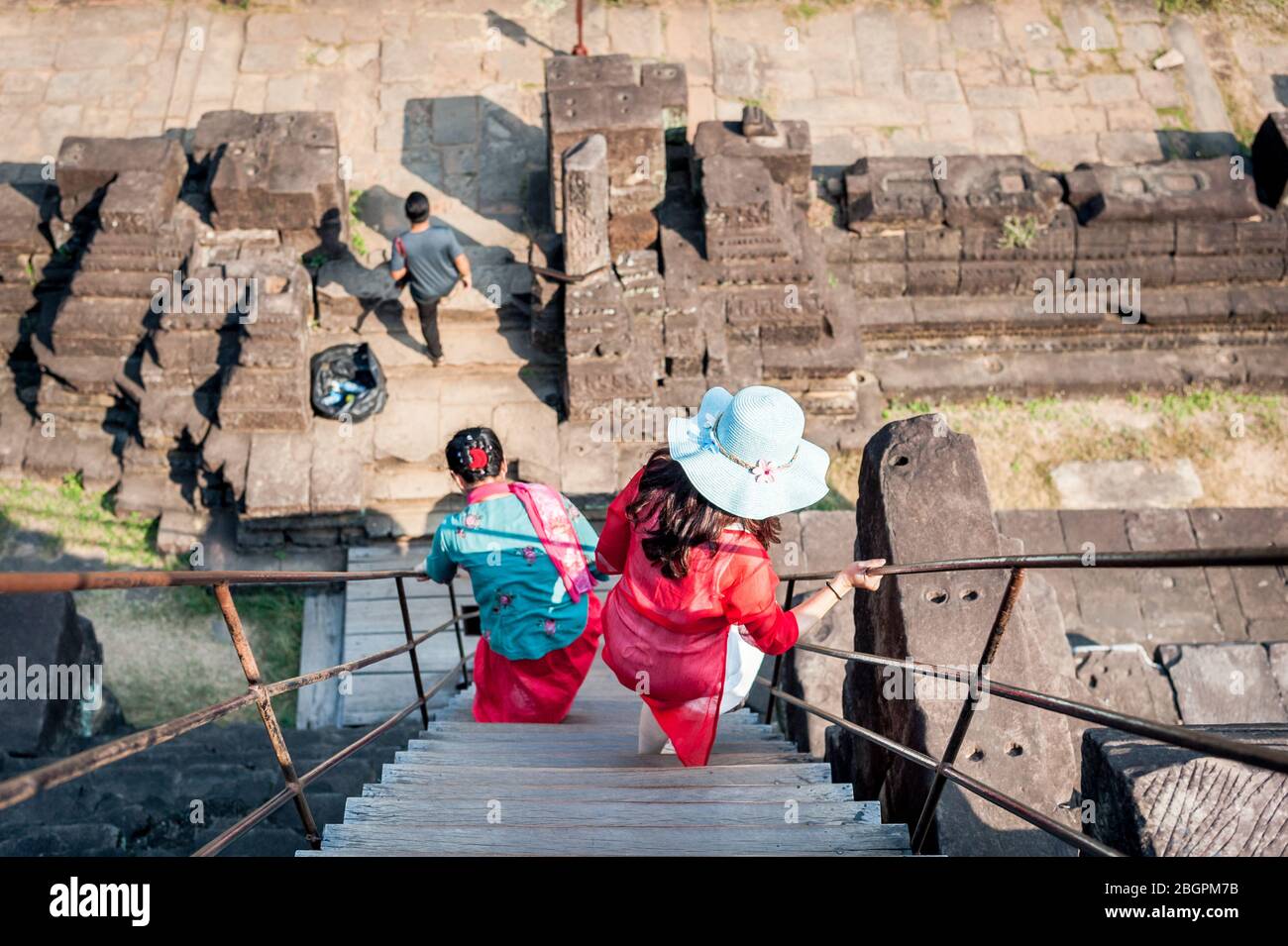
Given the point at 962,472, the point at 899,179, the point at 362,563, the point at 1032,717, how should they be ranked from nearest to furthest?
the point at 1032,717 < the point at 962,472 < the point at 362,563 < the point at 899,179

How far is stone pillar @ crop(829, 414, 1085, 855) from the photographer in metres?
3.53

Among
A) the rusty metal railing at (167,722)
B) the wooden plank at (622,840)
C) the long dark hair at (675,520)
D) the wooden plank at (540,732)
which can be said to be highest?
the long dark hair at (675,520)

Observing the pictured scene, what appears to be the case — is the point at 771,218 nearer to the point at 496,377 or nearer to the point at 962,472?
the point at 496,377

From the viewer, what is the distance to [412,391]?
27.4ft

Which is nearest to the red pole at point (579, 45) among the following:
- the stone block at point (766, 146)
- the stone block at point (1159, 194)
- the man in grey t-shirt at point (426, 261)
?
the stone block at point (766, 146)

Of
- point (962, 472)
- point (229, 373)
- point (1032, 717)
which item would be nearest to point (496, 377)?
point (229, 373)

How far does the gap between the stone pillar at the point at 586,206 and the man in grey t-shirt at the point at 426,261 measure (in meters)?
0.80

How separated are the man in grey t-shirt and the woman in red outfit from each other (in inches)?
173

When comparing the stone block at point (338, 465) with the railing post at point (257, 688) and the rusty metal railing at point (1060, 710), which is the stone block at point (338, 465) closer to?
the railing post at point (257, 688)

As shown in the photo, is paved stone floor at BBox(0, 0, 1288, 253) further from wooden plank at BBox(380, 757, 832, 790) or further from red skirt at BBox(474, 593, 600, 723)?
wooden plank at BBox(380, 757, 832, 790)

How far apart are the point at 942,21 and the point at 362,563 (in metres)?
7.76

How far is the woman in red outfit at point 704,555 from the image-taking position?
3221mm

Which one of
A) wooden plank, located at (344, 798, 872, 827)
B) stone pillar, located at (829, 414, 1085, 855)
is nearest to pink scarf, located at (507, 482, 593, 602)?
stone pillar, located at (829, 414, 1085, 855)

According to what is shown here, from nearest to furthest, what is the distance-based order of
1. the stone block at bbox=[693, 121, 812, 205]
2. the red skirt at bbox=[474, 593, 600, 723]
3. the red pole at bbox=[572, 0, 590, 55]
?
the red skirt at bbox=[474, 593, 600, 723], the stone block at bbox=[693, 121, 812, 205], the red pole at bbox=[572, 0, 590, 55]
